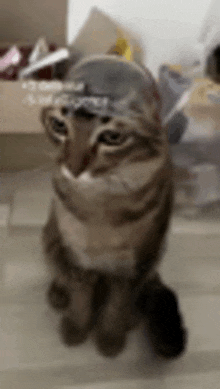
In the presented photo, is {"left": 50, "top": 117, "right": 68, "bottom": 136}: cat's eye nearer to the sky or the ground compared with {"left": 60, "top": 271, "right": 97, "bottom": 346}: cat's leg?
nearer to the sky

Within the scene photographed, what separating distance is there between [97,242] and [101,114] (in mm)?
152

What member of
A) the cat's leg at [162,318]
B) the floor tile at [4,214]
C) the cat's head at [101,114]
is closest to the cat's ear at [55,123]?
the cat's head at [101,114]

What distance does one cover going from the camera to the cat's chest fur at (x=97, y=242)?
408mm

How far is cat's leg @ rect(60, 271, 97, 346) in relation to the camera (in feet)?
1.41

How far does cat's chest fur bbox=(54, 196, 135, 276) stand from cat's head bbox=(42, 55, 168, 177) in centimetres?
7

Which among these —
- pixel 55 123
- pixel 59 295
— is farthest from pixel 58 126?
pixel 59 295

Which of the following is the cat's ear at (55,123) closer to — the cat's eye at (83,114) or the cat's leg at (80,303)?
the cat's eye at (83,114)

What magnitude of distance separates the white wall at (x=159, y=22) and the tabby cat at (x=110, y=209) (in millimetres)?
39

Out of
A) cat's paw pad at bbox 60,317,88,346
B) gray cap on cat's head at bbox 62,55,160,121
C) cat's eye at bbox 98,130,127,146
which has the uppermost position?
gray cap on cat's head at bbox 62,55,160,121

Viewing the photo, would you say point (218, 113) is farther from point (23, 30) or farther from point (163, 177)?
point (23, 30)

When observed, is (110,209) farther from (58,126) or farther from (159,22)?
(159,22)

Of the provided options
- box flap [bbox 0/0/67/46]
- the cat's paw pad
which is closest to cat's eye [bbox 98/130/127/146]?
box flap [bbox 0/0/67/46]

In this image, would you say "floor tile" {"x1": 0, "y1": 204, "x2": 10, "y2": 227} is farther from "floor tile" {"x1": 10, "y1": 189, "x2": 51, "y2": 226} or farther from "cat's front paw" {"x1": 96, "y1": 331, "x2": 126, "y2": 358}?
"cat's front paw" {"x1": 96, "y1": 331, "x2": 126, "y2": 358}

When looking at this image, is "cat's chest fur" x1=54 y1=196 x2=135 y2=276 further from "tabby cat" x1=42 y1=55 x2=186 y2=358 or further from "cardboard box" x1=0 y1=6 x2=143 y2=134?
"cardboard box" x1=0 y1=6 x2=143 y2=134
